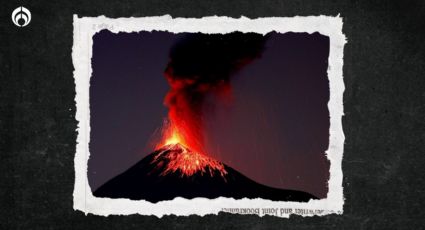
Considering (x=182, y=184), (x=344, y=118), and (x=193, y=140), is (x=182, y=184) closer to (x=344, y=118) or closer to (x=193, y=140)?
(x=193, y=140)

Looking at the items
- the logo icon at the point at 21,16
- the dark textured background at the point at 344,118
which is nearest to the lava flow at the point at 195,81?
the dark textured background at the point at 344,118

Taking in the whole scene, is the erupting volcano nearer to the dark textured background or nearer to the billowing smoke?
the billowing smoke

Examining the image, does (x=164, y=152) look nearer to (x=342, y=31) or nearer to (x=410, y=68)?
(x=342, y=31)

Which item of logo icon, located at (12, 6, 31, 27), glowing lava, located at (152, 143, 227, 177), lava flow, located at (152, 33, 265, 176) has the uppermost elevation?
logo icon, located at (12, 6, 31, 27)

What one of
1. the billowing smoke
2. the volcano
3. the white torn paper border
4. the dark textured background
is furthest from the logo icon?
the volcano

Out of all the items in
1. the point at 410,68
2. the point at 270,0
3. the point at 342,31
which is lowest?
the point at 410,68

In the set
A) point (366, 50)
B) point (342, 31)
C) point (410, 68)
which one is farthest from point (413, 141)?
point (342, 31)
